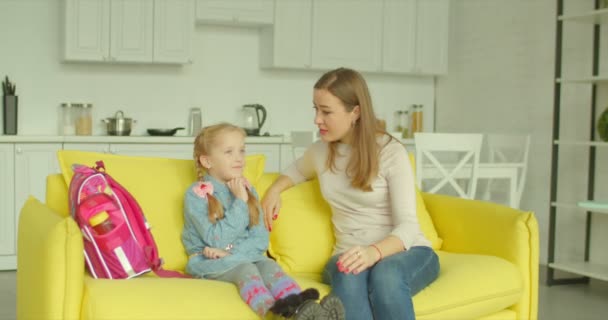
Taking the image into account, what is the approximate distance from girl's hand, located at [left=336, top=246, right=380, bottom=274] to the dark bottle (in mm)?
711

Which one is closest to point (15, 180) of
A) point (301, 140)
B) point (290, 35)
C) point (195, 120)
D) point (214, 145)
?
point (195, 120)

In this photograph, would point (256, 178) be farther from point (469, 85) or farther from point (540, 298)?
point (469, 85)

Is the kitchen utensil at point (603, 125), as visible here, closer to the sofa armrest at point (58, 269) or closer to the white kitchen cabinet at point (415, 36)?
the white kitchen cabinet at point (415, 36)

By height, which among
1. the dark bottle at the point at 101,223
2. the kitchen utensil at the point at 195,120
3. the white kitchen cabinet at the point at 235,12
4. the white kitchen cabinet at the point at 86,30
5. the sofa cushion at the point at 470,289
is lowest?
the sofa cushion at the point at 470,289

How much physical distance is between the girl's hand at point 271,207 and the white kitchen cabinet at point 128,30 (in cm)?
286

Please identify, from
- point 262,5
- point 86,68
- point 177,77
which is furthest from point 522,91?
point 86,68

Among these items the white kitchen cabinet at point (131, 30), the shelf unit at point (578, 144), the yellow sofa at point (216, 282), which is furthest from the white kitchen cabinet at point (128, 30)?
the yellow sofa at point (216, 282)

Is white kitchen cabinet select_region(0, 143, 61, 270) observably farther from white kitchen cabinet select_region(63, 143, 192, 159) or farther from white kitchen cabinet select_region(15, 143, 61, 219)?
white kitchen cabinet select_region(63, 143, 192, 159)

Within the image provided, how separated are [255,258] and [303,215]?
360 mm

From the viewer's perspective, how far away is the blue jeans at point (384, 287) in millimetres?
2428

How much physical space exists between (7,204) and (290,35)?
2.29 m

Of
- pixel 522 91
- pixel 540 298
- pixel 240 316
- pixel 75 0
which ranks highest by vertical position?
pixel 75 0

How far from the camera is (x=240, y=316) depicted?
7.56 feet

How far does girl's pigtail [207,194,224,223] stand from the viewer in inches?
104
